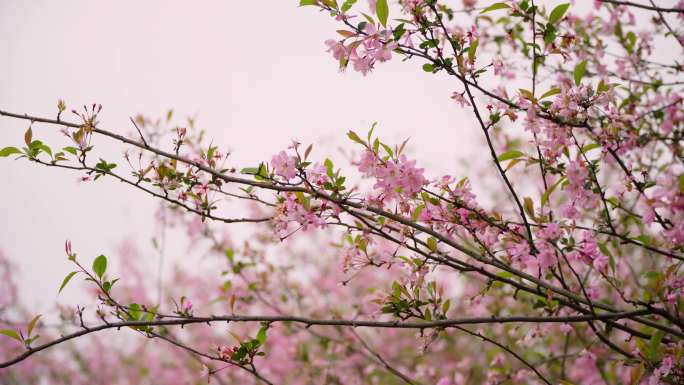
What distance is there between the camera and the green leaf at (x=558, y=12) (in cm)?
160

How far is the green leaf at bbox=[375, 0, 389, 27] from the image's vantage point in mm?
1444

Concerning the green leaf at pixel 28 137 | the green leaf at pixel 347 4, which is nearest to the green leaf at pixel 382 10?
the green leaf at pixel 347 4

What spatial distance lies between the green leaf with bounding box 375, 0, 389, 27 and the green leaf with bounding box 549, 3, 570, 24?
648 mm

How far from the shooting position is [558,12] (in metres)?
1.63

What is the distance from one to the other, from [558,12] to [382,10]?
681mm

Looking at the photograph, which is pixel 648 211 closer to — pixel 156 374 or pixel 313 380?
pixel 313 380

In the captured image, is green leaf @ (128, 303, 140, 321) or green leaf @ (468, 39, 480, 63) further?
green leaf @ (128, 303, 140, 321)

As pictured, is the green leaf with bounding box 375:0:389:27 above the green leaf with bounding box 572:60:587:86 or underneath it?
above

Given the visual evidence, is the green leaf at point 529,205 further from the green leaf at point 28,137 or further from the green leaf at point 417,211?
the green leaf at point 28,137

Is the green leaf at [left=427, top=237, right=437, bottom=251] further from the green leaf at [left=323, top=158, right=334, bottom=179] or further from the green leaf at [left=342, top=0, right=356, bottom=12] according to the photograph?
the green leaf at [left=342, top=0, right=356, bottom=12]

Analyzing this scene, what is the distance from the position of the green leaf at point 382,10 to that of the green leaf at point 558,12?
648mm

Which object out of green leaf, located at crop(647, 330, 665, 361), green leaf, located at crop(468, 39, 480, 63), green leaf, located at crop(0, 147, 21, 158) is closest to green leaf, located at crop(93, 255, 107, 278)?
green leaf, located at crop(0, 147, 21, 158)

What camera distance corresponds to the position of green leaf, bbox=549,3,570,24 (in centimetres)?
160

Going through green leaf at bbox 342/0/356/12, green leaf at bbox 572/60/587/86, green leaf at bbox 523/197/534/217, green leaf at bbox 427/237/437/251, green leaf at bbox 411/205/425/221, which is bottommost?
green leaf at bbox 427/237/437/251
